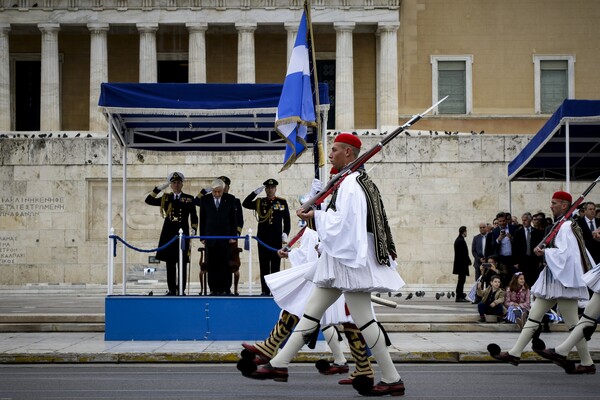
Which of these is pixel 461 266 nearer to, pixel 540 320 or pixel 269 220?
pixel 269 220

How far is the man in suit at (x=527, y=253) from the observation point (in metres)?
19.7

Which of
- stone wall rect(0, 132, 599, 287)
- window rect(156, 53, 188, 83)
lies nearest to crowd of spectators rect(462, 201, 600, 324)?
stone wall rect(0, 132, 599, 287)

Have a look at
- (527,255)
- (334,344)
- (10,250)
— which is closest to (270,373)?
(334,344)

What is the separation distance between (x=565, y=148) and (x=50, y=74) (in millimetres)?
27101

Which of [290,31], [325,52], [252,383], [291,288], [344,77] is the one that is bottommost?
[252,383]

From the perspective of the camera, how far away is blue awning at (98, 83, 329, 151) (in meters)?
16.4

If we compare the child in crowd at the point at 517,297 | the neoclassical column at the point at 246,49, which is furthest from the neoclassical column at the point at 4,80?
the child in crowd at the point at 517,297

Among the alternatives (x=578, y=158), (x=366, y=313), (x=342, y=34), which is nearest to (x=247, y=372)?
(x=366, y=313)

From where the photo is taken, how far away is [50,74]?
4394 cm

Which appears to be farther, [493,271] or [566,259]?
[493,271]

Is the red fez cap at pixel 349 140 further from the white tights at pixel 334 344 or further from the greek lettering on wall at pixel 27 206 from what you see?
the greek lettering on wall at pixel 27 206

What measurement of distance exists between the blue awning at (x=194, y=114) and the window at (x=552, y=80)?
2953cm

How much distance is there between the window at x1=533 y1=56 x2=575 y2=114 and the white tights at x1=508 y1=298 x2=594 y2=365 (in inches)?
1356

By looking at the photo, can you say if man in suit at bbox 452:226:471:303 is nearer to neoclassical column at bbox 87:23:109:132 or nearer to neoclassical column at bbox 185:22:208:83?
neoclassical column at bbox 185:22:208:83
